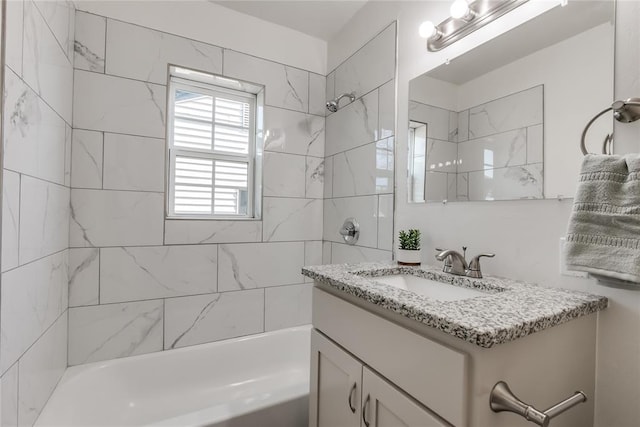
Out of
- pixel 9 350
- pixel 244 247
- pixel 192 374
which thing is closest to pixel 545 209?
pixel 244 247

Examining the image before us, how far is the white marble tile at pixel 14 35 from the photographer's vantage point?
2.92ft

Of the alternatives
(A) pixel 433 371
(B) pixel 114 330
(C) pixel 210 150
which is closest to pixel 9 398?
(B) pixel 114 330

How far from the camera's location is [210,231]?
1.88 meters

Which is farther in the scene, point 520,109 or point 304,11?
point 304,11

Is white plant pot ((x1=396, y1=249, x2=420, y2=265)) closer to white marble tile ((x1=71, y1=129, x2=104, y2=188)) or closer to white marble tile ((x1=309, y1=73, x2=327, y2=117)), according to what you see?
white marble tile ((x1=309, y1=73, x2=327, y2=117))

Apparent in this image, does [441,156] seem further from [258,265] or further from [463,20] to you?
[258,265]

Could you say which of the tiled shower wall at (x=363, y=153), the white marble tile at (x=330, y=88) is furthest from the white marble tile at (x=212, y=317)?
the white marble tile at (x=330, y=88)

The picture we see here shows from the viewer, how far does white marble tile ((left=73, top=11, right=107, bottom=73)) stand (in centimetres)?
155

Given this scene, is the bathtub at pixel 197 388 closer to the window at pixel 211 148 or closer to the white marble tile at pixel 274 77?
the window at pixel 211 148

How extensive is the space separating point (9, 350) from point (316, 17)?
2.21 metres

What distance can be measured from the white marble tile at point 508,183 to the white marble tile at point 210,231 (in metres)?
1.31

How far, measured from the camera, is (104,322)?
1.64 metres

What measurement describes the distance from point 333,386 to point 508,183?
0.96 metres

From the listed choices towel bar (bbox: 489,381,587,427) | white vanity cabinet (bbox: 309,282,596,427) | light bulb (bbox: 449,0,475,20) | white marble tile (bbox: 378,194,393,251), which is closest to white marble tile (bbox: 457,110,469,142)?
light bulb (bbox: 449,0,475,20)
